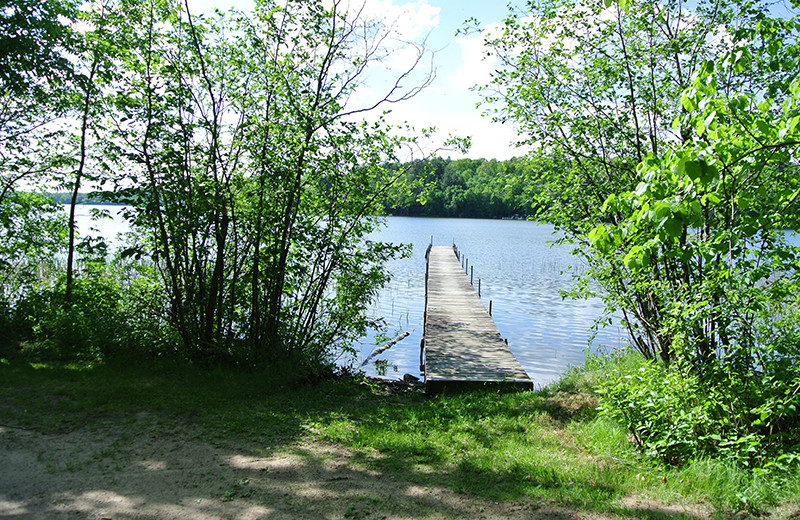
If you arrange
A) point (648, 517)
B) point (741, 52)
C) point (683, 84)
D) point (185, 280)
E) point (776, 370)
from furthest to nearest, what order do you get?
1. point (185, 280)
2. point (683, 84)
3. point (776, 370)
4. point (648, 517)
5. point (741, 52)

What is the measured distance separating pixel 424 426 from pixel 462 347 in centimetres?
441

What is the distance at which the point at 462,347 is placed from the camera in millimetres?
9711

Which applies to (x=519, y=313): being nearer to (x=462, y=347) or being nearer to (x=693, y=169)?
(x=462, y=347)

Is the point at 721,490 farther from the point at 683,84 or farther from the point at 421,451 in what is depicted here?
the point at 683,84

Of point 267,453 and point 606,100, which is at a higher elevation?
point 606,100

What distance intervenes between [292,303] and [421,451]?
141 inches

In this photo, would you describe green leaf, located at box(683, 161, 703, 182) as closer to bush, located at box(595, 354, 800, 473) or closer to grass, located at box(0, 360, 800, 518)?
bush, located at box(595, 354, 800, 473)

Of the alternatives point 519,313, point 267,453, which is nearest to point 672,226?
point 267,453

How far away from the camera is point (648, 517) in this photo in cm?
321

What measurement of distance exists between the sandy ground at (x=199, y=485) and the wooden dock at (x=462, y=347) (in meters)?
3.44

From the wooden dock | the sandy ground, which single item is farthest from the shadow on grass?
the wooden dock

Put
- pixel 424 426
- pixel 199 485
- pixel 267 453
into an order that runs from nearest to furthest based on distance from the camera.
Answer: pixel 199 485
pixel 267 453
pixel 424 426

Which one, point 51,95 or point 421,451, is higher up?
point 51,95

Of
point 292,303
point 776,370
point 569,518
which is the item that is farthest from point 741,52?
point 292,303
